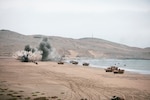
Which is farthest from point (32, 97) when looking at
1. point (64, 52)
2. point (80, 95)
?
point (64, 52)

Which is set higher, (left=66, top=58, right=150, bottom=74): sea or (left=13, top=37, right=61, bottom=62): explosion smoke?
(left=13, top=37, right=61, bottom=62): explosion smoke

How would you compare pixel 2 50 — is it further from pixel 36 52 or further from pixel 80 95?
pixel 80 95

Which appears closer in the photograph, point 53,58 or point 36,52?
point 36,52

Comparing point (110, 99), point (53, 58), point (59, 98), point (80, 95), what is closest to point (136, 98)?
point (110, 99)

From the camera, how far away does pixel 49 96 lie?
14.9 meters

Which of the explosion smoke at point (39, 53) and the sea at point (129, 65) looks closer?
the sea at point (129, 65)

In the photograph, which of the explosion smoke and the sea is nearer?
the sea

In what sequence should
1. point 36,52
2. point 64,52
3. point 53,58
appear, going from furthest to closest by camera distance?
1. point 64,52
2. point 53,58
3. point 36,52

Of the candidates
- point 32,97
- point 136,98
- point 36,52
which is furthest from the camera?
point 36,52

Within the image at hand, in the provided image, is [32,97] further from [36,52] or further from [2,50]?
[2,50]

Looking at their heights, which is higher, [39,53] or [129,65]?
[39,53]

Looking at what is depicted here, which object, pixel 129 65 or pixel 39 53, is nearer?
pixel 39 53

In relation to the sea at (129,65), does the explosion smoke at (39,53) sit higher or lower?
higher

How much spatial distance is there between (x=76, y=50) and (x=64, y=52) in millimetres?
15222
